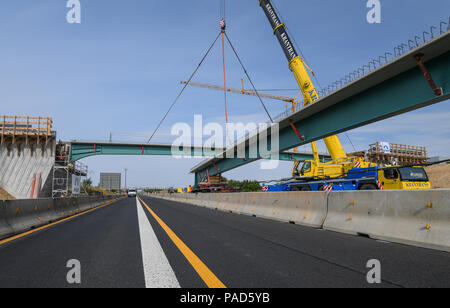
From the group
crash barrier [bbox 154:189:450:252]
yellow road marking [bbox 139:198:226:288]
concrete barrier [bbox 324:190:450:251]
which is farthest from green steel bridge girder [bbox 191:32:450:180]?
yellow road marking [bbox 139:198:226:288]

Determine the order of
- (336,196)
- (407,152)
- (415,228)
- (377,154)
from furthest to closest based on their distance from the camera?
(407,152), (377,154), (336,196), (415,228)

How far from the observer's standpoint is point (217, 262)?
4348 millimetres

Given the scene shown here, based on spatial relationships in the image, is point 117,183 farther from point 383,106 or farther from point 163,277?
point 163,277

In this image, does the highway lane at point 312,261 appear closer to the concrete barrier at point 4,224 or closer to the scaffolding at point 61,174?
the concrete barrier at point 4,224

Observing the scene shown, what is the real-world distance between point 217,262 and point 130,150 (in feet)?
178

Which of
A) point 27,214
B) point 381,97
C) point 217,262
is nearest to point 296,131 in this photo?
point 381,97

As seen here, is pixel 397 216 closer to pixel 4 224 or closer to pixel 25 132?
pixel 4 224

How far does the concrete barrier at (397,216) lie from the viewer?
210 inches

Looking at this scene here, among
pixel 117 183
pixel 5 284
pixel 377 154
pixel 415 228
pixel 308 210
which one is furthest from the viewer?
pixel 117 183

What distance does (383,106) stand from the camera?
18.2 m

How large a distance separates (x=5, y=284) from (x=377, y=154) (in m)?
43.5

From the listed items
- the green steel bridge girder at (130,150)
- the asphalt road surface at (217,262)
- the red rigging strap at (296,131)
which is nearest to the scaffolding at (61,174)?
the green steel bridge girder at (130,150)

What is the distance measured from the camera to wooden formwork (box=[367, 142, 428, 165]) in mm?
40625
